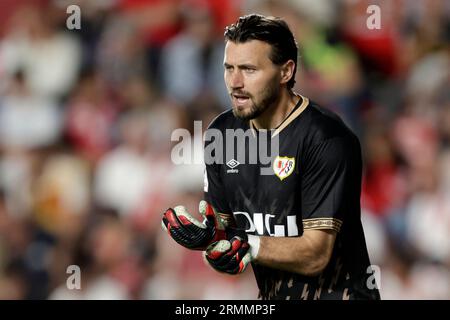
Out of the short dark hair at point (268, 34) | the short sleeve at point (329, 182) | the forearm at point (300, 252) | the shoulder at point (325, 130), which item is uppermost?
the short dark hair at point (268, 34)

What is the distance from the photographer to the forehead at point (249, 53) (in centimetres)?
401

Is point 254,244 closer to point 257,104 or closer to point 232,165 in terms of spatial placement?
point 232,165

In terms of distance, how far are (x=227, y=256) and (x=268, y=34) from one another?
1159 millimetres

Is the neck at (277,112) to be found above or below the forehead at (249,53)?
below

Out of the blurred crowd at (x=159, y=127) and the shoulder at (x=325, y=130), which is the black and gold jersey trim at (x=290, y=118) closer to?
the shoulder at (x=325, y=130)

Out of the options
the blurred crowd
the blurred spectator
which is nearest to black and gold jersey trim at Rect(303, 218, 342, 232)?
the blurred crowd

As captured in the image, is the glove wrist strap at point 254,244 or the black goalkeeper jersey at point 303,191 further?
the black goalkeeper jersey at point 303,191

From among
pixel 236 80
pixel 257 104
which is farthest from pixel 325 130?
pixel 236 80

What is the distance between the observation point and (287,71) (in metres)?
4.16

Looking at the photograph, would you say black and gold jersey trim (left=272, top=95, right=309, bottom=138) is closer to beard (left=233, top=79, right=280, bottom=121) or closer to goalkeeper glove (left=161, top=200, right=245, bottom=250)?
beard (left=233, top=79, right=280, bottom=121)

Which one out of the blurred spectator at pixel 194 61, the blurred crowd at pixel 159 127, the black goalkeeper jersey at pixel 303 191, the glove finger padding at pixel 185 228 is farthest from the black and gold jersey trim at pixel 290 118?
the blurred spectator at pixel 194 61

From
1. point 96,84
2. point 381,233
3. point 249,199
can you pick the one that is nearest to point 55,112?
point 96,84
